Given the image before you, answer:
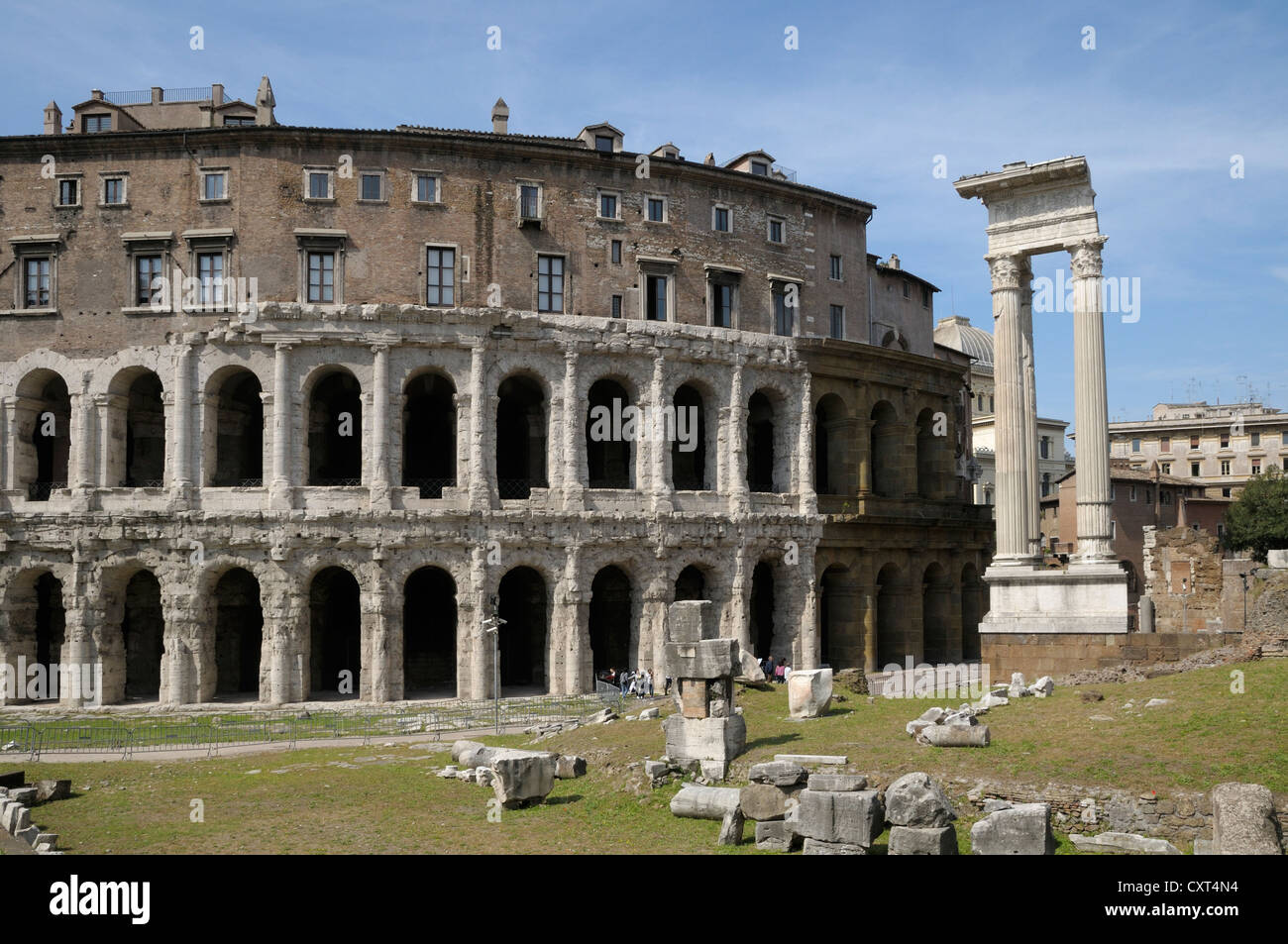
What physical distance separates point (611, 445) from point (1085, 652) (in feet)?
63.9

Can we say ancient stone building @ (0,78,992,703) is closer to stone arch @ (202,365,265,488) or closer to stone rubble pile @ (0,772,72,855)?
stone arch @ (202,365,265,488)

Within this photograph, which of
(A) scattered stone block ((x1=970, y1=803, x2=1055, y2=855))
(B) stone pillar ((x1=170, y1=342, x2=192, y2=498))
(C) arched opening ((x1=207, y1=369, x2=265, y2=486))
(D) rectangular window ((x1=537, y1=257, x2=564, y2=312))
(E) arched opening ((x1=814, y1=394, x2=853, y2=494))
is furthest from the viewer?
(E) arched opening ((x1=814, y1=394, x2=853, y2=494))

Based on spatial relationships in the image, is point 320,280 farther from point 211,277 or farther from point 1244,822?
point 1244,822

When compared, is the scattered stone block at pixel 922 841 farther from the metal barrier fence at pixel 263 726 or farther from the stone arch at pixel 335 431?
the stone arch at pixel 335 431

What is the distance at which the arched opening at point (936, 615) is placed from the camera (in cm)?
4722

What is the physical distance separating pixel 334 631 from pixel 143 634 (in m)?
6.24

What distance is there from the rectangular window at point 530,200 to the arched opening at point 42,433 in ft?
53.4

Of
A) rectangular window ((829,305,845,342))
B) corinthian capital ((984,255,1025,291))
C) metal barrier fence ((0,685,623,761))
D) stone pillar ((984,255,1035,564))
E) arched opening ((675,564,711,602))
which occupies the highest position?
rectangular window ((829,305,845,342))

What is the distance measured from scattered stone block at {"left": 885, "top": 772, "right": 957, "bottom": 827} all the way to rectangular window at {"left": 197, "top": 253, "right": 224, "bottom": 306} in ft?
96.7

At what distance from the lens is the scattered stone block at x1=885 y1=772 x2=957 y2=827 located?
14172 millimetres

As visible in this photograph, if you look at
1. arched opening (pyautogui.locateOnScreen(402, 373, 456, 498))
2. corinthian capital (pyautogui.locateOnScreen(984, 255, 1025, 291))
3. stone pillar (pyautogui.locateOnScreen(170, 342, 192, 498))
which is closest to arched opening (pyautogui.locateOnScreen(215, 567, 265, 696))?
stone pillar (pyautogui.locateOnScreen(170, 342, 192, 498))

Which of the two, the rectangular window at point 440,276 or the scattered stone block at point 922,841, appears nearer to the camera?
the scattered stone block at point 922,841

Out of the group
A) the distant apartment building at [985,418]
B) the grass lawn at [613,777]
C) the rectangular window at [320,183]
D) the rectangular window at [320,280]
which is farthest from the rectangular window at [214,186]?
the distant apartment building at [985,418]

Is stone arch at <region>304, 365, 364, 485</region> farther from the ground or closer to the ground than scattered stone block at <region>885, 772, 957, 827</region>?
farther from the ground
